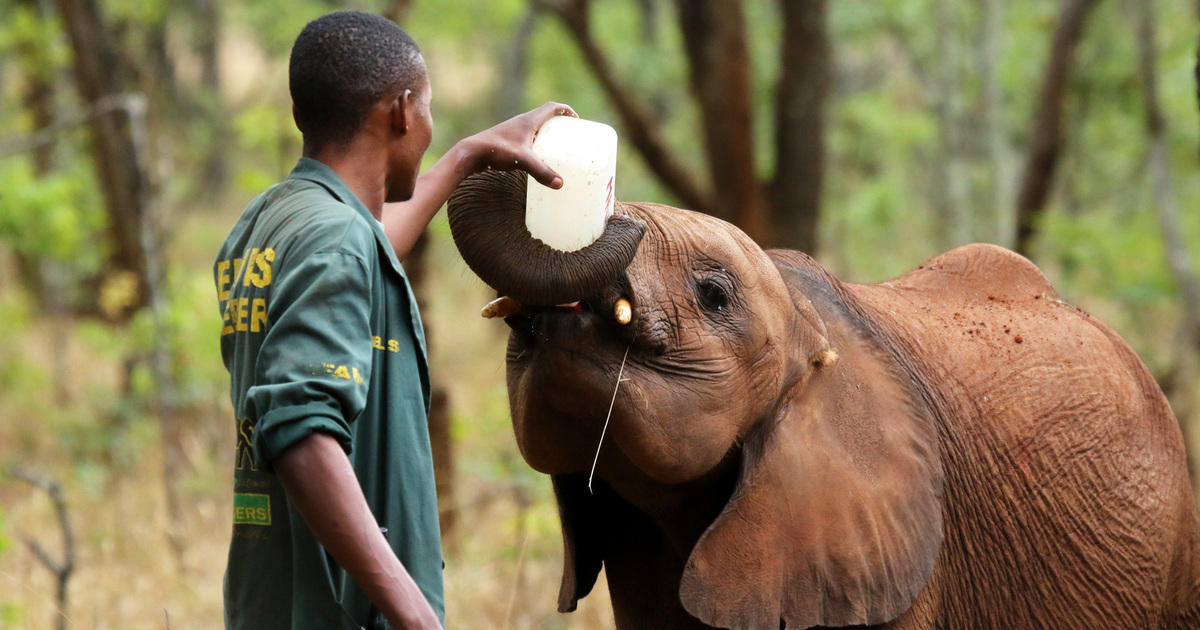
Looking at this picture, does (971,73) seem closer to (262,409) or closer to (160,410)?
(160,410)

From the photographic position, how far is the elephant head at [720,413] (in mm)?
2717

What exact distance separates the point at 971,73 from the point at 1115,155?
261 centimetres

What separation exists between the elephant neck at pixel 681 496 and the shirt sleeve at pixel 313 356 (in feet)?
2.86

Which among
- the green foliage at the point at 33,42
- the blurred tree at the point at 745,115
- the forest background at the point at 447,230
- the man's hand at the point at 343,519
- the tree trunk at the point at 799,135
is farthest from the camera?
the green foliage at the point at 33,42

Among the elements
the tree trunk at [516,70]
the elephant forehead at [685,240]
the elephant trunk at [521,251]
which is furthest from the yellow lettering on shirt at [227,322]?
the tree trunk at [516,70]

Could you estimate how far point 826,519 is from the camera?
301 cm

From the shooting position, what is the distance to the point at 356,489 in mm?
2189

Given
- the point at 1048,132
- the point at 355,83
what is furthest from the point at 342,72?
the point at 1048,132

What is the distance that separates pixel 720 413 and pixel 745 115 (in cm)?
559

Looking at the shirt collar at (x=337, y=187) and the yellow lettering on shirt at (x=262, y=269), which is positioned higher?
the shirt collar at (x=337, y=187)

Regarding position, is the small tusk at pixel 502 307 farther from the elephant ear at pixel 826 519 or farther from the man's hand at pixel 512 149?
the elephant ear at pixel 826 519

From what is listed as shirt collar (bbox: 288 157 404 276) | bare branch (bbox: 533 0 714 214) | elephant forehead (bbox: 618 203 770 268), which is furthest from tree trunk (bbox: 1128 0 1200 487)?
shirt collar (bbox: 288 157 404 276)

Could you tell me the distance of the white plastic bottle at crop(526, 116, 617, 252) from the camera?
103 inches

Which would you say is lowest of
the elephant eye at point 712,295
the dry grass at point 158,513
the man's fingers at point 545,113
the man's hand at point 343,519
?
the dry grass at point 158,513
